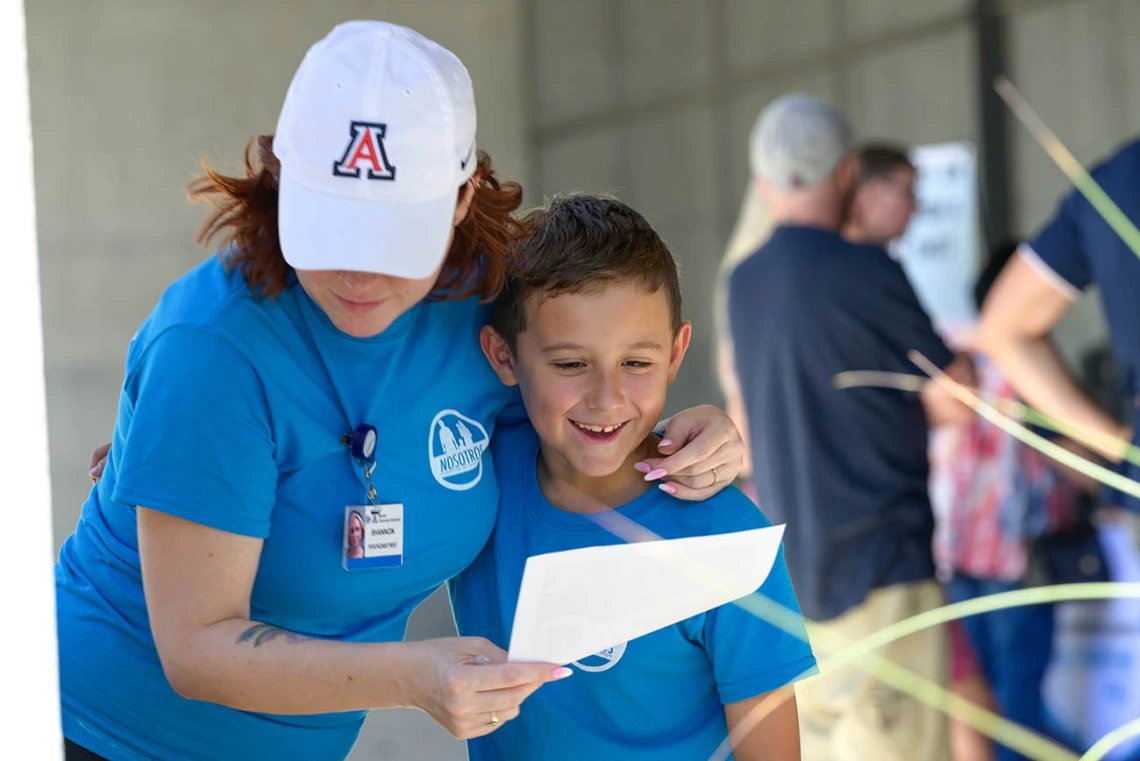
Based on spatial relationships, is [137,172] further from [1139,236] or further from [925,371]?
[1139,236]

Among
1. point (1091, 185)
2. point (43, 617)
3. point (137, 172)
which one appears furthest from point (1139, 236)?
point (137, 172)

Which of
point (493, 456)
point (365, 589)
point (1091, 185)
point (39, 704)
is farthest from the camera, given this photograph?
point (1091, 185)

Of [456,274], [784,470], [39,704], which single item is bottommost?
[784,470]

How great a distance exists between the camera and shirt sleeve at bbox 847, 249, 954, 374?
3.28 metres

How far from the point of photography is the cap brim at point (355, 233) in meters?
1.13

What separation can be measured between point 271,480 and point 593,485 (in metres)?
0.44

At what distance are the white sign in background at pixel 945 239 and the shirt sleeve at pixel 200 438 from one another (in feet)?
8.42

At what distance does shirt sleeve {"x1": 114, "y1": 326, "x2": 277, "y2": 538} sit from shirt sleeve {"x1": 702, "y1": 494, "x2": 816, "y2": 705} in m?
0.51

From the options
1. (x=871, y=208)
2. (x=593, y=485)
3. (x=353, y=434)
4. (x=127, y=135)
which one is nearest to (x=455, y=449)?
(x=353, y=434)

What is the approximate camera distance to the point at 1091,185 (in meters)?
2.91

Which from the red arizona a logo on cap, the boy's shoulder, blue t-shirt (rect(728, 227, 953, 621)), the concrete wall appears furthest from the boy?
the concrete wall

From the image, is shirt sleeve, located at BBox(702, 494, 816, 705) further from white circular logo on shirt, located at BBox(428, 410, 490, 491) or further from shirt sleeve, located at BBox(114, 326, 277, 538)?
shirt sleeve, located at BBox(114, 326, 277, 538)

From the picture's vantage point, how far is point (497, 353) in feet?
4.56

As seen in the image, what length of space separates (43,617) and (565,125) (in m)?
4.75
